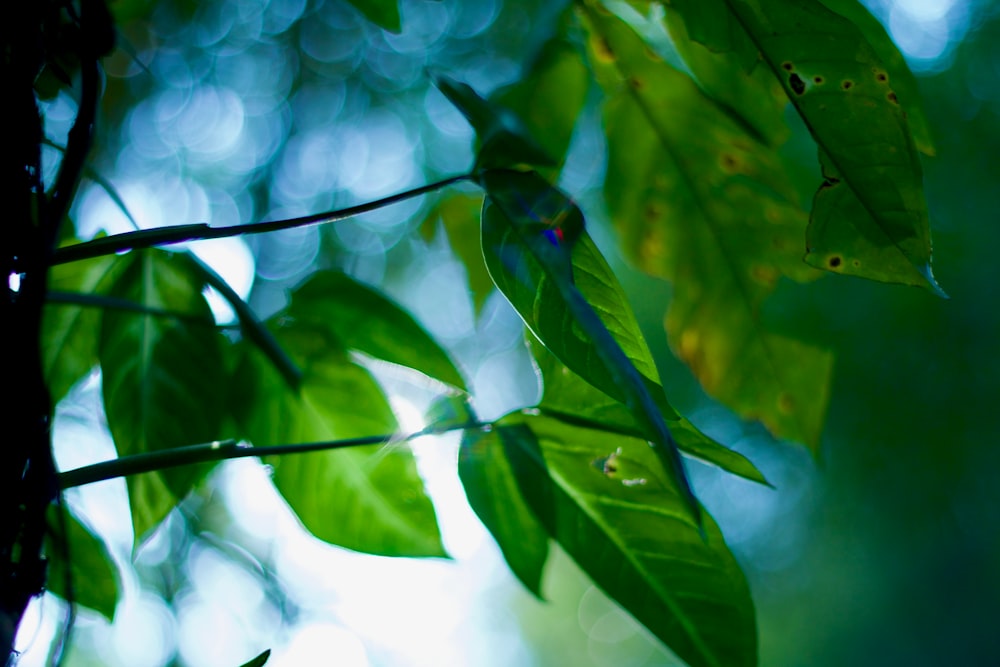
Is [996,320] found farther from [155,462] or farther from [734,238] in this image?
[155,462]

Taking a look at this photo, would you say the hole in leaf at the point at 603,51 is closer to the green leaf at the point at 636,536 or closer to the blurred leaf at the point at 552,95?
the blurred leaf at the point at 552,95

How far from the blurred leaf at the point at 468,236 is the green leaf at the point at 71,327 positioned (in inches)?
8.8

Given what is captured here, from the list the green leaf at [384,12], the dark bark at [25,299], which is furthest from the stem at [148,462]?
the green leaf at [384,12]

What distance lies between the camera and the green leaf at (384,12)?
0.35m

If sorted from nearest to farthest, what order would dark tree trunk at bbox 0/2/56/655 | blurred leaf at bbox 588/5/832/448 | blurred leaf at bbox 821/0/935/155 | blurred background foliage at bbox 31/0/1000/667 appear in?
dark tree trunk at bbox 0/2/56/655
blurred leaf at bbox 821/0/935/155
blurred leaf at bbox 588/5/832/448
blurred background foliage at bbox 31/0/1000/667

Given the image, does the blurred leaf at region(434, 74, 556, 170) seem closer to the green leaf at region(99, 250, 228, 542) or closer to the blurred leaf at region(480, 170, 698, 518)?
the blurred leaf at region(480, 170, 698, 518)

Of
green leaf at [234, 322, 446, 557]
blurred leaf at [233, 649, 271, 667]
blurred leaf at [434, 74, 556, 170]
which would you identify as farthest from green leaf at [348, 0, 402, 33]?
blurred leaf at [233, 649, 271, 667]

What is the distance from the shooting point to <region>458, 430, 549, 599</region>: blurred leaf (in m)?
0.31

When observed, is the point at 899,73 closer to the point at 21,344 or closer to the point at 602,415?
the point at 602,415

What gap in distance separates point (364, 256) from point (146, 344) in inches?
114

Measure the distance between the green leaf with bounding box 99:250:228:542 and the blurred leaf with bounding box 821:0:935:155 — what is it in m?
0.37

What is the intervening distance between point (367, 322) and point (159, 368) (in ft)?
0.39

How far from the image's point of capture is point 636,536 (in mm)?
310

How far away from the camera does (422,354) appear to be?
36 cm
